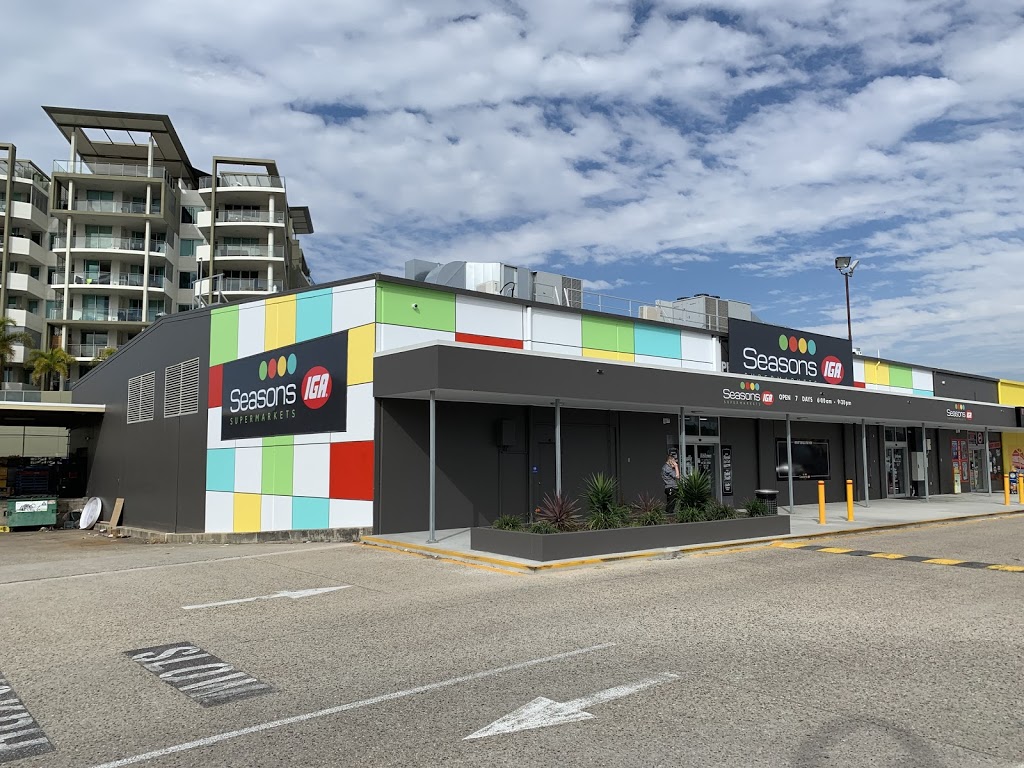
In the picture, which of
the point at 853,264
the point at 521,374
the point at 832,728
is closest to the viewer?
the point at 832,728

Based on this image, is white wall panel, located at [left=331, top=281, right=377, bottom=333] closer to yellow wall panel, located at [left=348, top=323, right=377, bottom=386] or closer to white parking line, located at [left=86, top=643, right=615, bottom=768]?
yellow wall panel, located at [left=348, top=323, right=377, bottom=386]

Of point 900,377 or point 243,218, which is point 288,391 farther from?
point 243,218

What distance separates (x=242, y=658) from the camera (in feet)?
22.5

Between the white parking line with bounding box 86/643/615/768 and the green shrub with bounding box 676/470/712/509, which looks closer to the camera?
the white parking line with bounding box 86/643/615/768

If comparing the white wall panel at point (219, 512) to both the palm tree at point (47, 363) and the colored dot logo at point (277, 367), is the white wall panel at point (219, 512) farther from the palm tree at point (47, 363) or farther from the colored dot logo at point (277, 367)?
the palm tree at point (47, 363)

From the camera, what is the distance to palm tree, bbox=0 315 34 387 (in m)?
55.5

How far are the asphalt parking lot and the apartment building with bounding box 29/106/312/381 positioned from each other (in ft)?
179

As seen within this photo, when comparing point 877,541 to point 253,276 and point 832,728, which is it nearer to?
point 832,728

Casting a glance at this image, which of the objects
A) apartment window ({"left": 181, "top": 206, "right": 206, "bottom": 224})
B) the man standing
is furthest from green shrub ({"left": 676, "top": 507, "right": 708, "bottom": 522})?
apartment window ({"left": 181, "top": 206, "right": 206, "bottom": 224})

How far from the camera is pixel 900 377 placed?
31406 millimetres

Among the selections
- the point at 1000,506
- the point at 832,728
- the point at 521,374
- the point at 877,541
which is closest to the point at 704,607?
the point at 832,728

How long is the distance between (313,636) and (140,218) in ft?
203

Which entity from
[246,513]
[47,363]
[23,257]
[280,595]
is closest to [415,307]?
[246,513]

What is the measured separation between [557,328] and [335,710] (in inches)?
603
